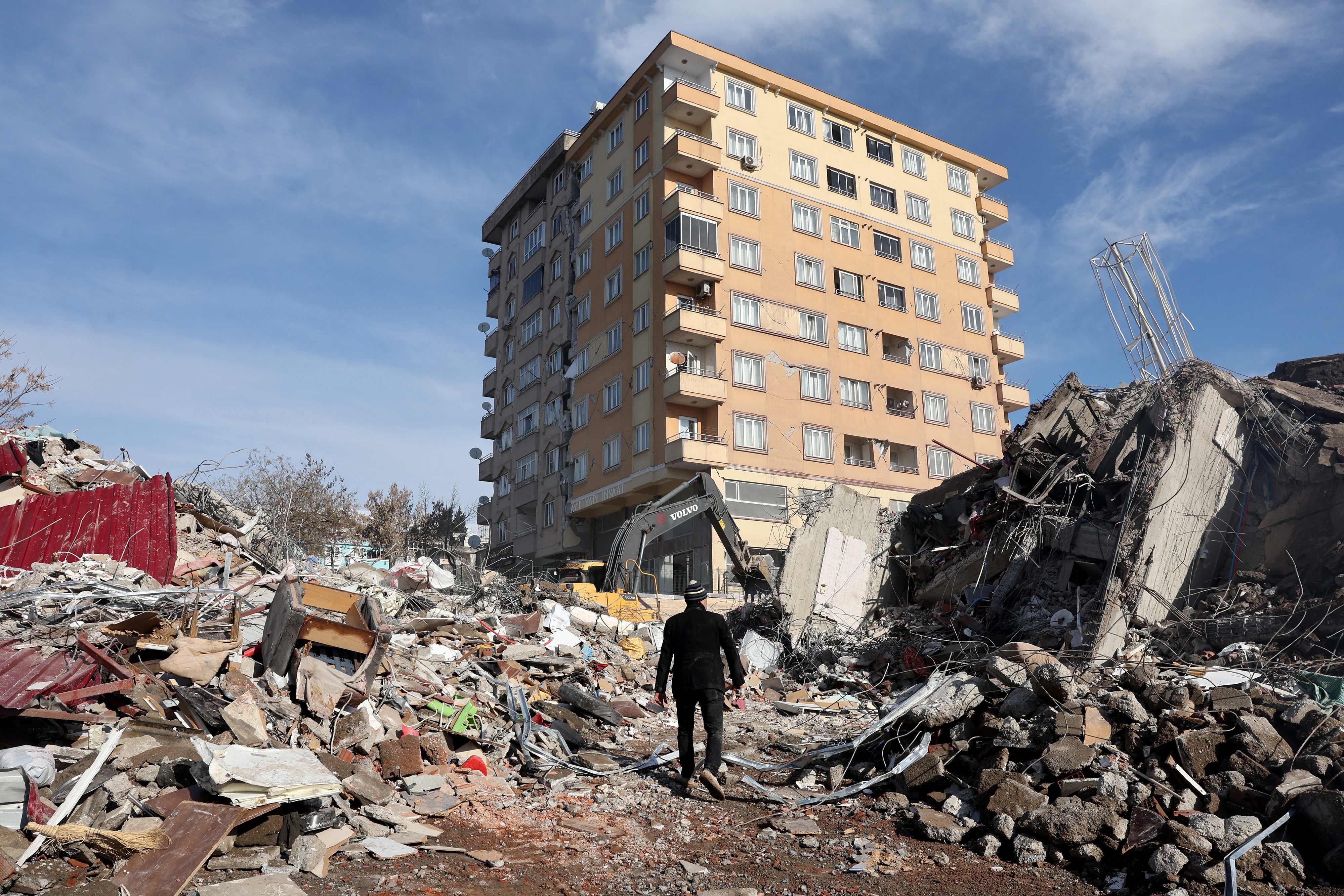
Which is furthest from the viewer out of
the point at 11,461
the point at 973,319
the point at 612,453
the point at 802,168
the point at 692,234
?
the point at 973,319

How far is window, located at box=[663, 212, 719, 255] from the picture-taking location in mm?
30203

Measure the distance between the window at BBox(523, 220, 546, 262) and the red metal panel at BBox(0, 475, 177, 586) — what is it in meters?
31.2

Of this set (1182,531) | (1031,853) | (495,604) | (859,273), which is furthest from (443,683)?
(859,273)

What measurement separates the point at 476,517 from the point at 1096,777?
131ft

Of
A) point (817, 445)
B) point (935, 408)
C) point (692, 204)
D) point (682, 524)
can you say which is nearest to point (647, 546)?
point (682, 524)

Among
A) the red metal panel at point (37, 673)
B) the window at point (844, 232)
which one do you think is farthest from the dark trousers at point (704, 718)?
the window at point (844, 232)

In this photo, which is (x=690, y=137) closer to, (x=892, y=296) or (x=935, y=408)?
(x=892, y=296)

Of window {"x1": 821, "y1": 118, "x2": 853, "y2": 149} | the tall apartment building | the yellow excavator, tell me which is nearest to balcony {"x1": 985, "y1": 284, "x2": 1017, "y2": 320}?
the tall apartment building

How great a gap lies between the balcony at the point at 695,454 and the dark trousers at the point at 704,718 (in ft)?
69.0

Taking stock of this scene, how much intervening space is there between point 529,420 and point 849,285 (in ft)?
51.4

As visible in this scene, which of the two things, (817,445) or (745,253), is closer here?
(817,445)

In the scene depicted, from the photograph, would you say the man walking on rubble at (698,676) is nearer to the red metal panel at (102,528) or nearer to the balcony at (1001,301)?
the red metal panel at (102,528)

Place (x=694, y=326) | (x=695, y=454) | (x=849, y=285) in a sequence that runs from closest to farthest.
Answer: (x=695, y=454) < (x=694, y=326) < (x=849, y=285)

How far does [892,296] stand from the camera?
115ft
